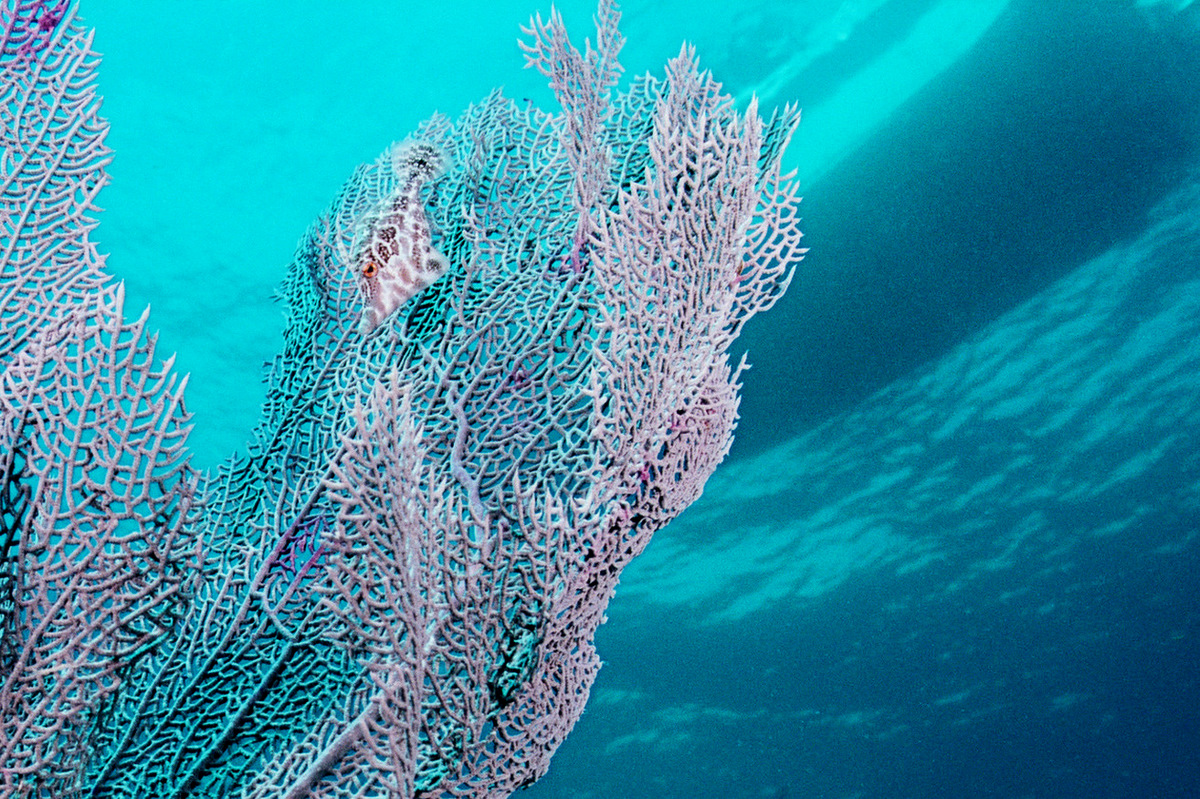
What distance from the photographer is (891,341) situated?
16.4 meters

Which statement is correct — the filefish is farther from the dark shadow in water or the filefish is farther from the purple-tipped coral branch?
the dark shadow in water

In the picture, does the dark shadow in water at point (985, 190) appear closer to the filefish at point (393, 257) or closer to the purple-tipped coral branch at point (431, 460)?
the purple-tipped coral branch at point (431, 460)

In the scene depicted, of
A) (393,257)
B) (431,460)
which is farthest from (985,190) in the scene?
(431,460)

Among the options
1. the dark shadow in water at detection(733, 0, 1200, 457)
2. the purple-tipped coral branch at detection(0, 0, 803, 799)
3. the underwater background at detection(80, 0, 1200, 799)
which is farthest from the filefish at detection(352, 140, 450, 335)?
the dark shadow in water at detection(733, 0, 1200, 457)

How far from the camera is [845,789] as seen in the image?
30.9m

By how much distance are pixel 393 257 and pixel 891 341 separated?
15224 millimetres

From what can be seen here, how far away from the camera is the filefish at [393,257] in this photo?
3.73 metres

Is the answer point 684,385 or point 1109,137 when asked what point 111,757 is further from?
point 1109,137

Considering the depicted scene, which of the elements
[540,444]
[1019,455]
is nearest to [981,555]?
[1019,455]

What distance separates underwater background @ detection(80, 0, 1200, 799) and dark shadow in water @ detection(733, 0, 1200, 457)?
2.7 inches

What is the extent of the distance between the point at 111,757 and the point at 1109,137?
16.7m

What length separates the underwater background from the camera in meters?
12.3

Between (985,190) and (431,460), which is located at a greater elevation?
(985,190)

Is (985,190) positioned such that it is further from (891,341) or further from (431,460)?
(431,460)
